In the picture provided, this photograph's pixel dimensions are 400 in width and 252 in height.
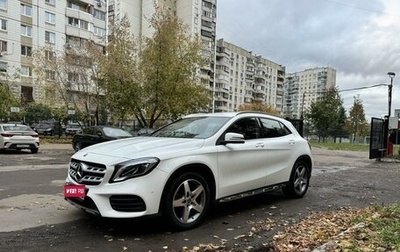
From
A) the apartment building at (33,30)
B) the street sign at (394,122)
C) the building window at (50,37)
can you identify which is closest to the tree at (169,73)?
the street sign at (394,122)

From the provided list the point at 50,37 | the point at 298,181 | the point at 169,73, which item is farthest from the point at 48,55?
the point at 298,181

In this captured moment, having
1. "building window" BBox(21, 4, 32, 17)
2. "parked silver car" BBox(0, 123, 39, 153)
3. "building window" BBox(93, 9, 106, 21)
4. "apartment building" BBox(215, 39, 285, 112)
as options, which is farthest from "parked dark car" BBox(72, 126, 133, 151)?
"apartment building" BBox(215, 39, 285, 112)

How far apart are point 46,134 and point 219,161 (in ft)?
104

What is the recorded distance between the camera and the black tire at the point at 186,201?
4445 millimetres

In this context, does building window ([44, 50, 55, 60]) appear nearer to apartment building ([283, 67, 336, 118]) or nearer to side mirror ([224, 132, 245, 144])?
side mirror ([224, 132, 245, 144])

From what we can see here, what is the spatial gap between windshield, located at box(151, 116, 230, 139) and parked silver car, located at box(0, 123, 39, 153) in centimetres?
1242

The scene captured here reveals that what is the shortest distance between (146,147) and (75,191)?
104cm

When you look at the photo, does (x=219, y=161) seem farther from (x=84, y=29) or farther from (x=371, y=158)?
(x=84, y=29)

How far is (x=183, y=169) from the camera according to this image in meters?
4.59

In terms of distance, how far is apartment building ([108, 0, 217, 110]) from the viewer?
66.9 metres

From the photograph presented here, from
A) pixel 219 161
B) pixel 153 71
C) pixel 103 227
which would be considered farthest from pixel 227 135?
pixel 153 71

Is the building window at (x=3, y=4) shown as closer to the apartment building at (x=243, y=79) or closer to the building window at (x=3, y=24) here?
the building window at (x=3, y=24)

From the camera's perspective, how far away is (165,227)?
4.62 m

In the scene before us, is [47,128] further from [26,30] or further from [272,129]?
[272,129]
